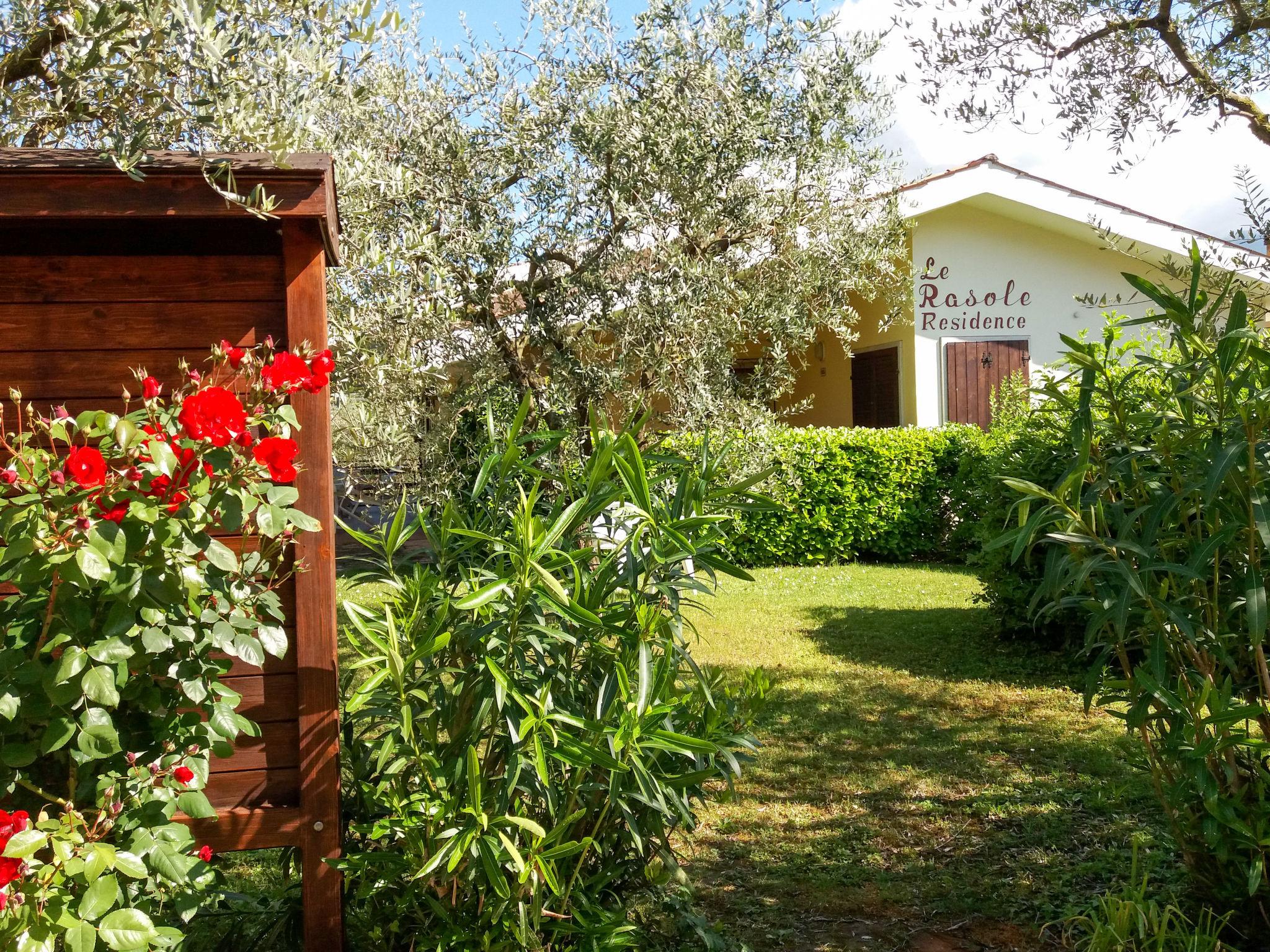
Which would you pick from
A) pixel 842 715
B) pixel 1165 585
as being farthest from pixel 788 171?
pixel 1165 585

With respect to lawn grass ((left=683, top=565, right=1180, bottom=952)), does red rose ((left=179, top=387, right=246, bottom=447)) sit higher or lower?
higher

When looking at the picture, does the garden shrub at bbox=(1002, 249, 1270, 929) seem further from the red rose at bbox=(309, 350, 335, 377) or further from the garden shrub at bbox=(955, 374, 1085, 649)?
the garden shrub at bbox=(955, 374, 1085, 649)

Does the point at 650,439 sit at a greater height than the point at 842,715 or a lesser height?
greater

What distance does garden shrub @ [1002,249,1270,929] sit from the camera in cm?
268

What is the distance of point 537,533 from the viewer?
258 cm

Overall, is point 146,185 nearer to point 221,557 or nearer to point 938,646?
point 221,557

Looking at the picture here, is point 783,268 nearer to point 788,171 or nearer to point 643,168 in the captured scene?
point 788,171

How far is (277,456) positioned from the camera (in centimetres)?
223

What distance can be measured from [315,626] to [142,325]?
0.98m

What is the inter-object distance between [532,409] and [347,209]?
168 cm

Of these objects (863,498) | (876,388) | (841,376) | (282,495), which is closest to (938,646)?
(863,498)

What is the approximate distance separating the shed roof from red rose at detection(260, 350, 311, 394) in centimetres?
47

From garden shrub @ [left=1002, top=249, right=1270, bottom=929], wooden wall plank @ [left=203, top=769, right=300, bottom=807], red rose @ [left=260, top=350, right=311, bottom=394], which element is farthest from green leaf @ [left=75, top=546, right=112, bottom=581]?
garden shrub @ [left=1002, top=249, right=1270, bottom=929]

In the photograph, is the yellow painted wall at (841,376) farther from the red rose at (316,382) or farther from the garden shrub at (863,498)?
the red rose at (316,382)
